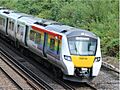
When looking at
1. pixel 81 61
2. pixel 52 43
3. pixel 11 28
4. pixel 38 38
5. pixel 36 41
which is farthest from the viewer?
pixel 11 28

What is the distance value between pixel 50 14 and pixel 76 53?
18.6 m

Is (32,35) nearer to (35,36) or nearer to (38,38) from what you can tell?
(35,36)

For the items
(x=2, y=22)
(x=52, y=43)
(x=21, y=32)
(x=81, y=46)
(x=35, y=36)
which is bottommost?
(x=2, y=22)

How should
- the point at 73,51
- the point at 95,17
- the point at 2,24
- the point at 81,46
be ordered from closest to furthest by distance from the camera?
the point at 73,51 < the point at 81,46 < the point at 95,17 < the point at 2,24

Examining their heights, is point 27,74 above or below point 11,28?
below

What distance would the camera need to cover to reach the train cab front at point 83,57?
16219mm

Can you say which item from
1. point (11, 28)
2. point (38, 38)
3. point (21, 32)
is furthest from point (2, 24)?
point (38, 38)

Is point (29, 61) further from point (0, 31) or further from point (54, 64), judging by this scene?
point (0, 31)

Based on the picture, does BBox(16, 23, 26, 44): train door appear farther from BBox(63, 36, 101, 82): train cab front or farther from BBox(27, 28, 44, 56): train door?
BBox(63, 36, 101, 82): train cab front

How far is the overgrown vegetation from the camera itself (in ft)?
78.4

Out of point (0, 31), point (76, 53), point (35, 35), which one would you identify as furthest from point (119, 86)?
point (0, 31)

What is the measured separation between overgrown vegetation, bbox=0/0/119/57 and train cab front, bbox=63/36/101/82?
6137mm

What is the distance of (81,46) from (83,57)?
1.86ft

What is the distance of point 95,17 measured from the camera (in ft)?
93.5
